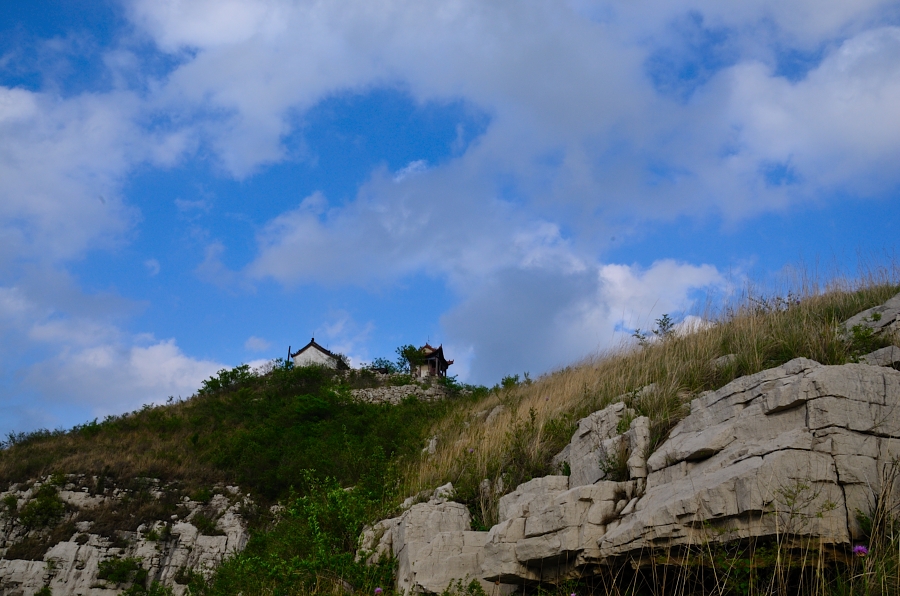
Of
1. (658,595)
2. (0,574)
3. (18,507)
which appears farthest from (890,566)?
(18,507)

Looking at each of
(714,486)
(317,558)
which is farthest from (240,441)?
(714,486)

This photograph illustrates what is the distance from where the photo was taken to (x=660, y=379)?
7.32 metres

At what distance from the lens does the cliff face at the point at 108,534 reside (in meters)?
15.2

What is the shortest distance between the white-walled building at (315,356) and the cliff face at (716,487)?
27.7 metres

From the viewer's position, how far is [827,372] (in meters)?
4.62

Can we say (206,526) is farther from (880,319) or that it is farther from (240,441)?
(880,319)

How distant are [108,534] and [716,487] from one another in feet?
55.7

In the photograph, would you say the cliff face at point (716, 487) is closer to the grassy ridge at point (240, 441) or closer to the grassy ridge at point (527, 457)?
the grassy ridge at point (527, 457)

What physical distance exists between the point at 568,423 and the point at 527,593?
9.61 ft

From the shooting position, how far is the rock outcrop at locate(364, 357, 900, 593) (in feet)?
13.0

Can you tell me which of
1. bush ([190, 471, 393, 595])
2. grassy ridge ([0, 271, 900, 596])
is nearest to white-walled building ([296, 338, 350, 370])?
grassy ridge ([0, 271, 900, 596])

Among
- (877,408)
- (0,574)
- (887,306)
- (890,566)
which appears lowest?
(0,574)

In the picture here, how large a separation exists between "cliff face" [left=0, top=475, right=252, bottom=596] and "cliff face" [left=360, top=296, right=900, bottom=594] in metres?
11.8

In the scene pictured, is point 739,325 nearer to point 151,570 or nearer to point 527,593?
→ point 527,593
